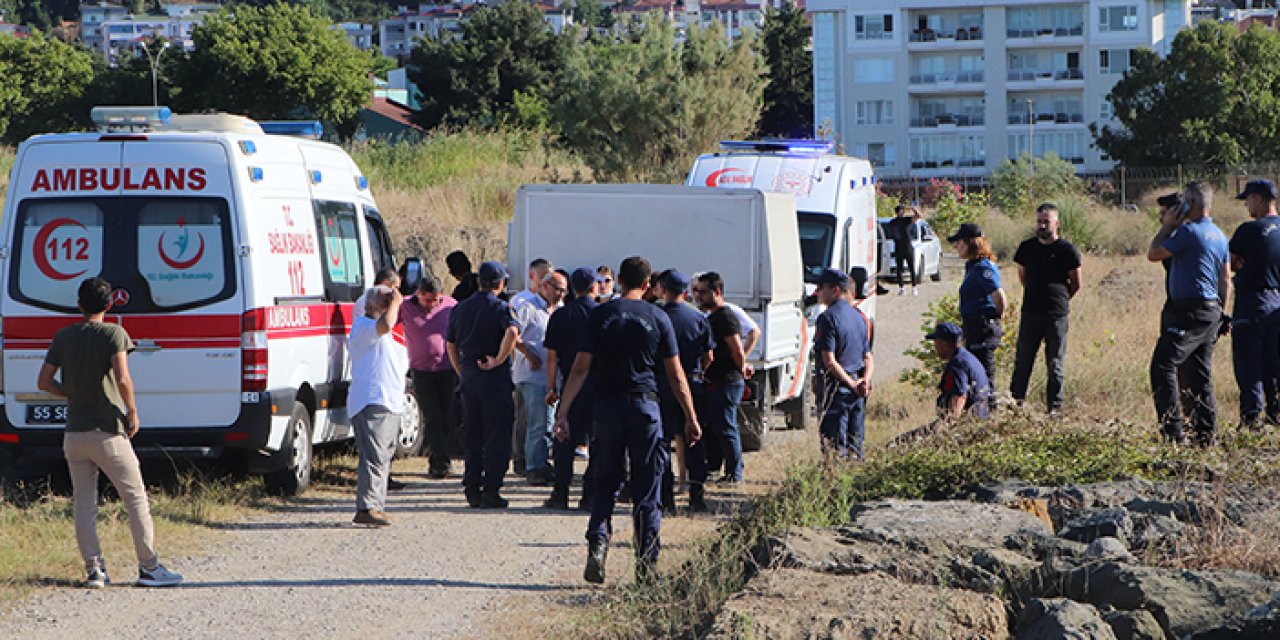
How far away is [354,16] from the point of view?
638 ft

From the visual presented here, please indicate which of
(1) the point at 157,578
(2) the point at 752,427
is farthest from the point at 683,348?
(1) the point at 157,578

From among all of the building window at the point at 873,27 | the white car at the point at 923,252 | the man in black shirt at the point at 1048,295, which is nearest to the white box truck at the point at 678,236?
the man in black shirt at the point at 1048,295

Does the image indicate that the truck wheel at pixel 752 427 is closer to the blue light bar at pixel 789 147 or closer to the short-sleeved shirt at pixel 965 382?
the short-sleeved shirt at pixel 965 382

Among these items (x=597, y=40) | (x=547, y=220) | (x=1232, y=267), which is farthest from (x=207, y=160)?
(x=597, y=40)

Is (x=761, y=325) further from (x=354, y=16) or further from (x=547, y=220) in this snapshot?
(x=354, y=16)

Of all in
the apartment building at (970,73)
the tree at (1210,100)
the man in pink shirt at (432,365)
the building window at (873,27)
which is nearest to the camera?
the man in pink shirt at (432,365)

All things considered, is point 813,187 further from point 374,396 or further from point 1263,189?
point 374,396

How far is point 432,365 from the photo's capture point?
12891 millimetres

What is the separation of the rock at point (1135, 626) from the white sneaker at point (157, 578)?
17.2 feet

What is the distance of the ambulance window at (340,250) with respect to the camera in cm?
1251

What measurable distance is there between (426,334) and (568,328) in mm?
2264

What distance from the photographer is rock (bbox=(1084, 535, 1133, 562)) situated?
24.2 feet

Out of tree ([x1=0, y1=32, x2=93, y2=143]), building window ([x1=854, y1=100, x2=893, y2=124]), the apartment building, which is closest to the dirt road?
tree ([x1=0, y1=32, x2=93, y2=143])

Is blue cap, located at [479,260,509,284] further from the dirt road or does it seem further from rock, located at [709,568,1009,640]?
rock, located at [709,568,1009,640]
